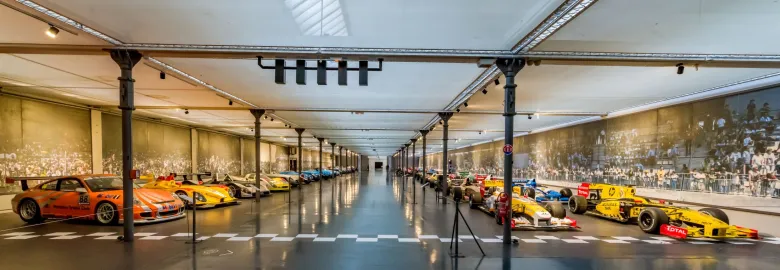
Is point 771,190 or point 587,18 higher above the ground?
point 587,18

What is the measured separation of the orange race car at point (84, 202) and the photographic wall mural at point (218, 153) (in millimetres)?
13535

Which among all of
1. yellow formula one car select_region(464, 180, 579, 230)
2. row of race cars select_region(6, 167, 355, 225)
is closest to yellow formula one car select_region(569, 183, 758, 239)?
yellow formula one car select_region(464, 180, 579, 230)

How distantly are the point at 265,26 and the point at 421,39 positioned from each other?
2707 mm

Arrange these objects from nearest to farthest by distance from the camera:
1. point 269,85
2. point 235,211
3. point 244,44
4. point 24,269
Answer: point 24,269, point 244,44, point 269,85, point 235,211

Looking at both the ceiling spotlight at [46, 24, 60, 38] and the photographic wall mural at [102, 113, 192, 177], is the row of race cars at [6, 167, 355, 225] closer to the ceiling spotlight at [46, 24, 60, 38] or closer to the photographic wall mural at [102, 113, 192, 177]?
the ceiling spotlight at [46, 24, 60, 38]

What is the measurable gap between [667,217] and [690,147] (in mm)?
5083

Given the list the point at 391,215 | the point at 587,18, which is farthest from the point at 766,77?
the point at 391,215

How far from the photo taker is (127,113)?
723cm

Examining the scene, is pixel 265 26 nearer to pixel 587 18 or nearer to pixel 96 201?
pixel 587 18

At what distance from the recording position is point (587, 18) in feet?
17.0

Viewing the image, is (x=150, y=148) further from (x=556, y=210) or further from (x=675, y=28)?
(x=675, y=28)

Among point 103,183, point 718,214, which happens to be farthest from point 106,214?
point 718,214

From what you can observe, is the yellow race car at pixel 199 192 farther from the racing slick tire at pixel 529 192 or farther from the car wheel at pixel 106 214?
the racing slick tire at pixel 529 192

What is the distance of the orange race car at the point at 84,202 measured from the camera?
28.9 ft
